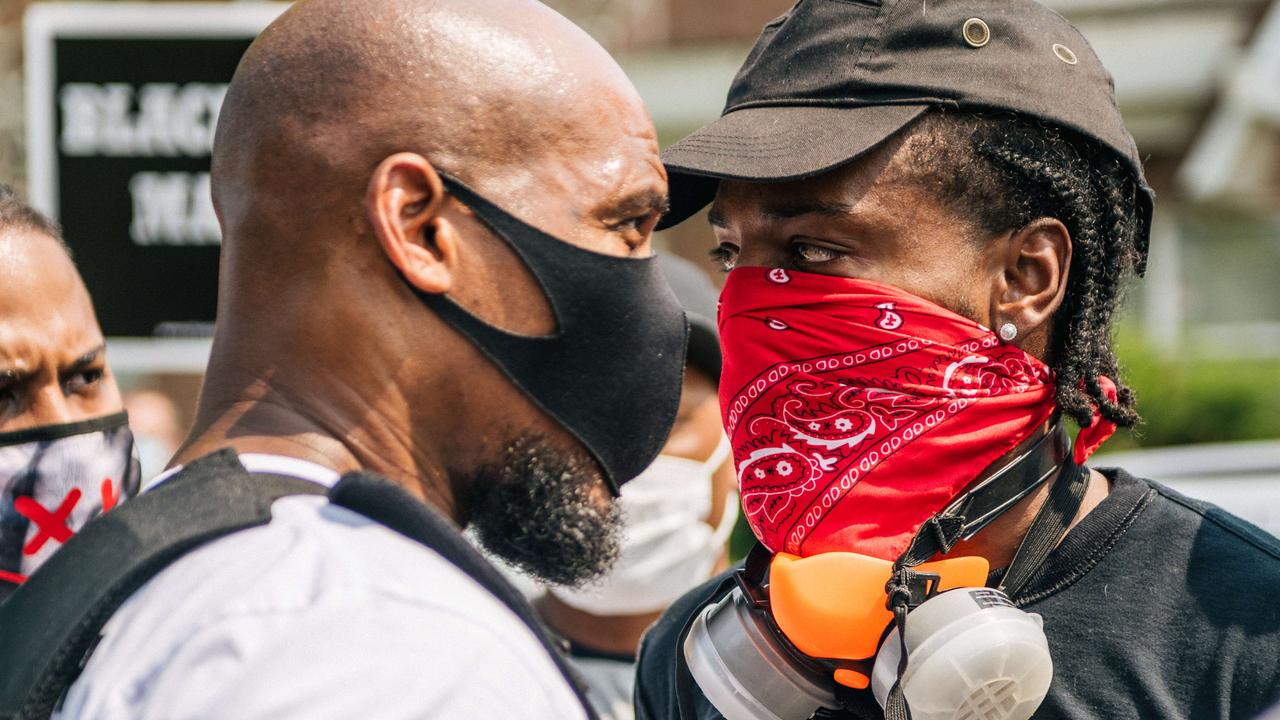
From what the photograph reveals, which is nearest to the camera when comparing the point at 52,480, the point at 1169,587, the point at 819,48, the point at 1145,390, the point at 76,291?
the point at 1169,587

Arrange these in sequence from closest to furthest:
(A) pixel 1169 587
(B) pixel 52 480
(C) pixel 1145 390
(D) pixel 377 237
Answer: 1. (D) pixel 377 237
2. (A) pixel 1169 587
3. (B) pixel 52 480
4. (C) pixel 1145 390

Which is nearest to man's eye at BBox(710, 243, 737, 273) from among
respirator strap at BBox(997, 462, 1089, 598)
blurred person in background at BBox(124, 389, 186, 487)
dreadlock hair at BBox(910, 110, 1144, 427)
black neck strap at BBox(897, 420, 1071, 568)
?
dreadlock hair at BBox(910, 110, 1144, 427)

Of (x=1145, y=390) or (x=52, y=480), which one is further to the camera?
(x=1145, y=390)

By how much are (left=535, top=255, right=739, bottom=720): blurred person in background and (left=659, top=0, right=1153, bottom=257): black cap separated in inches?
71.3

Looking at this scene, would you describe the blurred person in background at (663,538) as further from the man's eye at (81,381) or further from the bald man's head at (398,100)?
the bald man's head at (398,100)

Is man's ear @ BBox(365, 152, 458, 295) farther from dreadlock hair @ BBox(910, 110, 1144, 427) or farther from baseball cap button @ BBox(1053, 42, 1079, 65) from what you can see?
baseball cap button @ BBox(1053, 42, 1079, 65)

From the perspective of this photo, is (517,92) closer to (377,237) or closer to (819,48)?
(377,237)

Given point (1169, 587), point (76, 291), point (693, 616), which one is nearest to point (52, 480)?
point (76, 291)

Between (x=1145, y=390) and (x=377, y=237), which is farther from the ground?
(x=377, y=237)

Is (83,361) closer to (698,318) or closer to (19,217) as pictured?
(19,217)

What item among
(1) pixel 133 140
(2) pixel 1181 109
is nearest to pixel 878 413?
(1) pixel 133 140

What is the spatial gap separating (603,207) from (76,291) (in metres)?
1.68

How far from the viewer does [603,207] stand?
1938 millimetres

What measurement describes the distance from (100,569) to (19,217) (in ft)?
6.11
